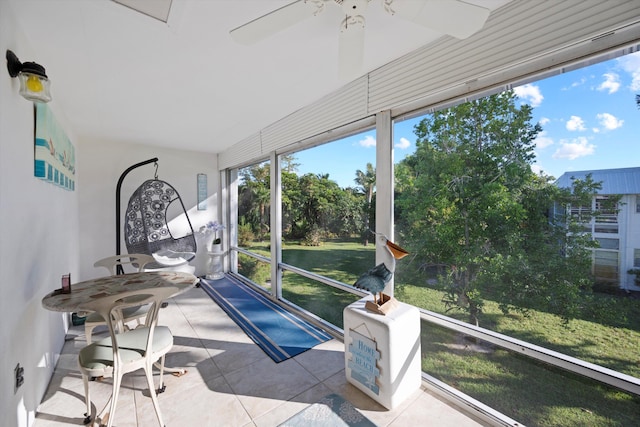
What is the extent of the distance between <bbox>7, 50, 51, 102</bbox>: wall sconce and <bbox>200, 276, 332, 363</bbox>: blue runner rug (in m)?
2.61

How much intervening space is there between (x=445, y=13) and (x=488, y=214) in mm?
1352

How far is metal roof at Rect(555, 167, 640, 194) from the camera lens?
1.26m

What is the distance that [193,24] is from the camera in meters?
1.60

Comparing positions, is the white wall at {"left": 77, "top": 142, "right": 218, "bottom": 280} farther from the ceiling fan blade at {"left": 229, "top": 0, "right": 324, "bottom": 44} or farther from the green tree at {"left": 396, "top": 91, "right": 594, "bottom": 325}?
the green tree at {"left": 396, "top": 91, "right": 594, "bottom": 325}

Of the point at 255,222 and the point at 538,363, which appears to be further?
the point at 255,222

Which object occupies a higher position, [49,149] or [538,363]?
[49,149]

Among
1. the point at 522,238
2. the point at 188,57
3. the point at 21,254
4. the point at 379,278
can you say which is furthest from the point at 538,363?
the point at 21,254

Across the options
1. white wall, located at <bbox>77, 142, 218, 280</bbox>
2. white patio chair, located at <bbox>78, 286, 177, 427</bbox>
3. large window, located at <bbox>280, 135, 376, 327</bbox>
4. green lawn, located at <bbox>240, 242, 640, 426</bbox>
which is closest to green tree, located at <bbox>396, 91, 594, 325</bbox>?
green lawn, located at <bbox>240, 242, 640, 426</bbox>

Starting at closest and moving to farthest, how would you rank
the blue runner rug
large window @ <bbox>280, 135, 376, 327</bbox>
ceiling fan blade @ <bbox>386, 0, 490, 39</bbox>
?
ceiling fan blade @ <bbox>386, 0, 490, 39</bbox> < the blue runner rug < large window @ <bbox>280, 135, 376, 327</bbox>

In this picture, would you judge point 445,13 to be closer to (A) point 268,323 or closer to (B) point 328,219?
(B) point 328,219

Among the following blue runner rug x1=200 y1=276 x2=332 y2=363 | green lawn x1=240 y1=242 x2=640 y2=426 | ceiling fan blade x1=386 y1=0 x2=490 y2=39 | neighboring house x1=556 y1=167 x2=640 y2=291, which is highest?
ceiling fan blade x1=386 y1=0 x2=490 y2=39

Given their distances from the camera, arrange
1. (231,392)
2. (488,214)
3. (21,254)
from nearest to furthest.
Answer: (21,254) < (488,214) < (231,392)

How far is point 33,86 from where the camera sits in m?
1.49

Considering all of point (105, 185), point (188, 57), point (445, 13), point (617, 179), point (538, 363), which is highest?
point (188, 57)
